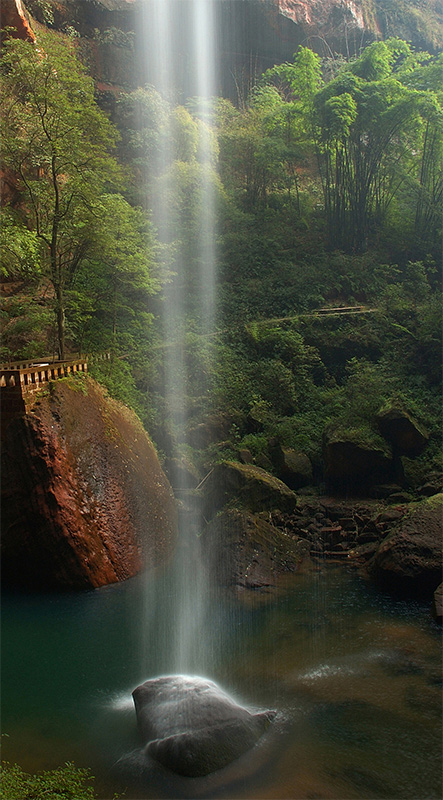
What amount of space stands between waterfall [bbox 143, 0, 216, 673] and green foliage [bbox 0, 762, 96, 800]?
2677mm

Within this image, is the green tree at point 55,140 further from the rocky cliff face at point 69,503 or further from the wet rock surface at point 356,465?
the wet rock surface at point 356,465

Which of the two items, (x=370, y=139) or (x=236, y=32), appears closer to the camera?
(x=370, y=139)

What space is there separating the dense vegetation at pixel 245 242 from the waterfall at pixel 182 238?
0.51 ft

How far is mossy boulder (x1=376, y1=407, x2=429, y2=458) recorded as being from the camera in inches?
576

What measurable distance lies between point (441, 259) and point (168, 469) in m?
16.4

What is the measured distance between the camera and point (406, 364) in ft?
59.8

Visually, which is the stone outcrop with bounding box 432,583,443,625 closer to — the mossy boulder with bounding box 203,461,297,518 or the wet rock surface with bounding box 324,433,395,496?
the mossy boulder with bounding box 203,461,297,518

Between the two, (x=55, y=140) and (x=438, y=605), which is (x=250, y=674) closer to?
(x=438, y=605)

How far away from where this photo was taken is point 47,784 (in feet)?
17.6

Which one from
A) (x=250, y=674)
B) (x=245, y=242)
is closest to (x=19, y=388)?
(x=250, y=674)

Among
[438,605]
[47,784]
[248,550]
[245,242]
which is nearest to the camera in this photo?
[47,784]

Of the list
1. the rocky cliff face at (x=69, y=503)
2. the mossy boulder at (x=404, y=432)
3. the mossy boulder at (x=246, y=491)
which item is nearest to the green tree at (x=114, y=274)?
the rocky cliff face at (x=69, y=503)

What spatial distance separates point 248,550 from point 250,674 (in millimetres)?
3640

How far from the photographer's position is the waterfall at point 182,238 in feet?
32.6
